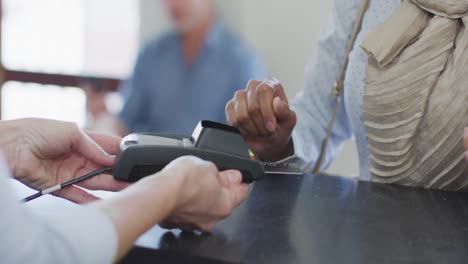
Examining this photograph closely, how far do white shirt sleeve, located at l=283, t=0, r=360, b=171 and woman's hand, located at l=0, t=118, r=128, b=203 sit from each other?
15.8 inches

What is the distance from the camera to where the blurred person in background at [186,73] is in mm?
2561

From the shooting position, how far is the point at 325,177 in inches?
34.3

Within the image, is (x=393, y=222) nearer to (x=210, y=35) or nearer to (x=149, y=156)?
(x=149, y=156)

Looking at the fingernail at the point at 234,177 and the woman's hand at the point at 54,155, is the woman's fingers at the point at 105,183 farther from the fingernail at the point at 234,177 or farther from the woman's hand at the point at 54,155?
the fingernail at the point at 234,177

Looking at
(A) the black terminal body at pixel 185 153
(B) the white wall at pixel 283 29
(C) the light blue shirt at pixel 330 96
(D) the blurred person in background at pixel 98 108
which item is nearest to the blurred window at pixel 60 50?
(D) the blurred person in background at pixel 98 108

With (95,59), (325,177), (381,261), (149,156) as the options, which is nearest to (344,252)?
(381,261)

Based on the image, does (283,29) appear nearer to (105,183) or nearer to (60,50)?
(60,50)

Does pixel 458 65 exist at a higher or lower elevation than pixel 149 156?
higher

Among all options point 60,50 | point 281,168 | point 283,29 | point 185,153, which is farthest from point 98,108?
point 185,153

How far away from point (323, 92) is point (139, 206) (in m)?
0.66

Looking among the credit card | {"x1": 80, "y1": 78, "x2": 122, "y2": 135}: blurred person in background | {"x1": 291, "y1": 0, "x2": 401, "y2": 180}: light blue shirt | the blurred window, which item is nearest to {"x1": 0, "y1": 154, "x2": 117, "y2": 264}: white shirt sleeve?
the credit card

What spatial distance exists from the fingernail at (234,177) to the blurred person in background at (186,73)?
191cm

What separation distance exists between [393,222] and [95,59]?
2.72 metres

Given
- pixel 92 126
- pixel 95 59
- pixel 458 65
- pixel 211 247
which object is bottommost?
pixel 92 126
